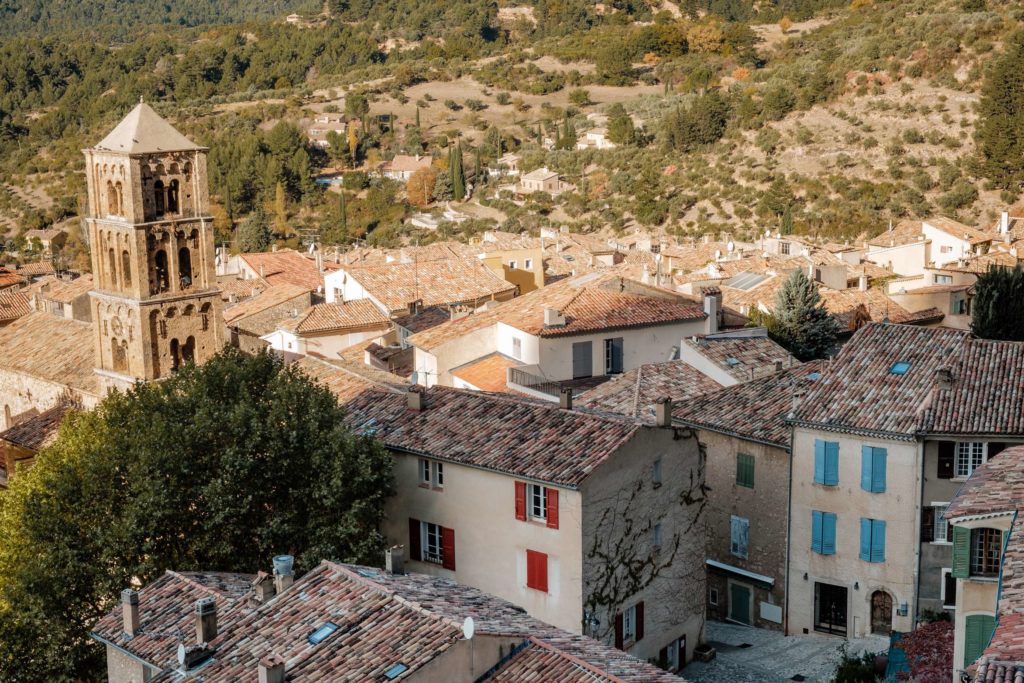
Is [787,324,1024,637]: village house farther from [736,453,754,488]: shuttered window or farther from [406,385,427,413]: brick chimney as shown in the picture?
[406,385,427,413]: brick chimney

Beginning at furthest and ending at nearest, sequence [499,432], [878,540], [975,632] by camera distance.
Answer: [878,540]
[499,432]
[975,632]

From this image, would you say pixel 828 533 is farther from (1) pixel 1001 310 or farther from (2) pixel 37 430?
(2) pixel 37 430

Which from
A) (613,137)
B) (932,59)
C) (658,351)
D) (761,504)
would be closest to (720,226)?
(932,59)

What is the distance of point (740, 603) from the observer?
32.9 metres

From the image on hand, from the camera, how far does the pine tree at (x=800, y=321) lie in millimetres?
46062

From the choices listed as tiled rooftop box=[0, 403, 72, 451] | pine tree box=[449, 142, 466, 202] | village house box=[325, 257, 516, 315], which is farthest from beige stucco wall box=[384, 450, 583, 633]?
pine tree box=[449, 142, 466, 202]

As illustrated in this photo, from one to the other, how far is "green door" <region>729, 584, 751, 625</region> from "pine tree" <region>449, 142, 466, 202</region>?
8144cm

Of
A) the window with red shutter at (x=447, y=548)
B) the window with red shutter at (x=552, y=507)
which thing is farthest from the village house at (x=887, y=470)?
the window with red shutter at (x=447, y=548)

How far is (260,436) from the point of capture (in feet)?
92.7

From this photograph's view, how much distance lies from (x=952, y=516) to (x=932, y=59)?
75932 millimetres

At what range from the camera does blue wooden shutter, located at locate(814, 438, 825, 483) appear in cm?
3039

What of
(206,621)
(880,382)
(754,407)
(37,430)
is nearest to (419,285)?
(37,430)

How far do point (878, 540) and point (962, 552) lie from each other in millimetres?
10031

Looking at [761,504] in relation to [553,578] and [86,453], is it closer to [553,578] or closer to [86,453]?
[553,578]
